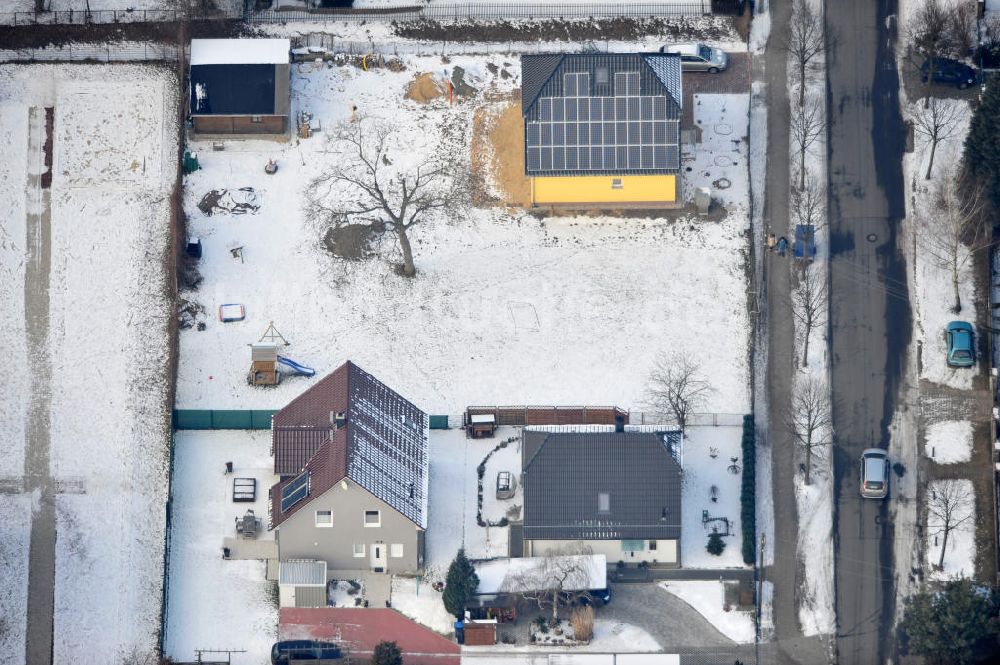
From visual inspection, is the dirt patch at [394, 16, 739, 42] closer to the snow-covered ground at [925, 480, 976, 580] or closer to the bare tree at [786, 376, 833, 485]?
the bare tree at [786, 376, 833, 485]

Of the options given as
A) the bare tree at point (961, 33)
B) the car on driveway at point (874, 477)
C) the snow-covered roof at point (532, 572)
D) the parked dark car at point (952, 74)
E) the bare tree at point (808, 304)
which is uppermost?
the bare tree at point (961, 33)

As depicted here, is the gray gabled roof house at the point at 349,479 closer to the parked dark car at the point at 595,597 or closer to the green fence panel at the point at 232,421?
the green fence panel at the point at 232,421

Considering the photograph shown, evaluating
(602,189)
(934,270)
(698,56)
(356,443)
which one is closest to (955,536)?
(934,270)

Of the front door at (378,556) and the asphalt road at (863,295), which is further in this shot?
the asphalt road at (863,295)

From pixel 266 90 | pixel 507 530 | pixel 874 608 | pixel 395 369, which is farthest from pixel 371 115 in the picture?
pixel 874 608

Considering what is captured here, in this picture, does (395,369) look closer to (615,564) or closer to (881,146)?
(615,564)

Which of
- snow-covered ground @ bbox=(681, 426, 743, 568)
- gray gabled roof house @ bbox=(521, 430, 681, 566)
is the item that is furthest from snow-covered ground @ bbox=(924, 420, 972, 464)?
gray gabled roof house @ bbox=(521, 430, 681, 566)

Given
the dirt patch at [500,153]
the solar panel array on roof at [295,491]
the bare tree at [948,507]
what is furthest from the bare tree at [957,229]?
the solar panel array on roof at [295,491]
